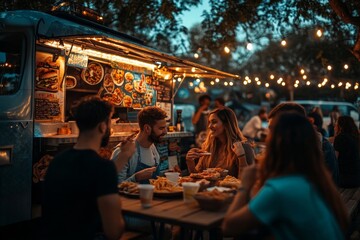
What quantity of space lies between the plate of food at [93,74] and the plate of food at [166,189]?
3.99 meters

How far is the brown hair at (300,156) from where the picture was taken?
232 centimetres

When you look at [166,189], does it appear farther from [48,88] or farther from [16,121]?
[48,88]

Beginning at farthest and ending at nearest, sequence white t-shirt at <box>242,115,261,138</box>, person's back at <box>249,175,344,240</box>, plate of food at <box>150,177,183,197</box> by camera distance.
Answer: white t-shirt at <box>242,115,261,138</box>, plate of food at <box>150,177,183,197</box>, person's back at <box>249,175,344,240</box>

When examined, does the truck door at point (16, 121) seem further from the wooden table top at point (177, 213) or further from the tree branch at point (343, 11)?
the tree branch at point (343, 11)

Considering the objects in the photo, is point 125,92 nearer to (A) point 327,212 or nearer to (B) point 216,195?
(B) point 216,195

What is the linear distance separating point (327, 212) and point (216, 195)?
0.97 metres

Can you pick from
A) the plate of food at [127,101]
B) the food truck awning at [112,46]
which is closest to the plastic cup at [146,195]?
the food truck awning at [112,46]

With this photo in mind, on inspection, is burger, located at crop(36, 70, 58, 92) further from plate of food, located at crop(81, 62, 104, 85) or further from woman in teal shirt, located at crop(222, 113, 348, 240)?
woman in teal shirt, located at crop(222, 113, 348, 240)

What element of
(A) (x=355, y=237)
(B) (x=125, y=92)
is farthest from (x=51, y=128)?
(A) (x=355, y=237)

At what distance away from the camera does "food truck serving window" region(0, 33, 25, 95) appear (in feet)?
16.2

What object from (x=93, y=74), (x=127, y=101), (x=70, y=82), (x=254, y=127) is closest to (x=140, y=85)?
(x=127, y=101)

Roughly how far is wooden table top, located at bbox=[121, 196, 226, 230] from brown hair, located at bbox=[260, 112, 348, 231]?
58 cm

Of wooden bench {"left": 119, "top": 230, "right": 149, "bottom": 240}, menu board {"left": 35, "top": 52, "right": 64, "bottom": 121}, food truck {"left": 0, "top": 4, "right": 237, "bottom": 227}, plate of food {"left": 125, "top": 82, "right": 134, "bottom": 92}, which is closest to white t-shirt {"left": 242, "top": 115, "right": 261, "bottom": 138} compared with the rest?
food truck {"left": 0, "top": 4, "right": 237, "bottom": 227}

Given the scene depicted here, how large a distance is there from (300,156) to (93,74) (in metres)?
5.72
